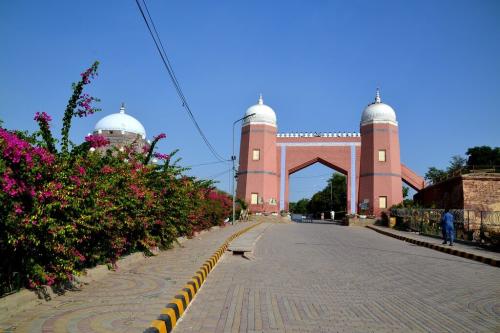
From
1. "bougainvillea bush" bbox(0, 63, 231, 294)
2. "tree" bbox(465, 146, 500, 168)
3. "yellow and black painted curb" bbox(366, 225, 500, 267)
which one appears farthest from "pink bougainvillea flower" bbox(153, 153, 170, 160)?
"tree" bbox(465, 146, 500, 168)

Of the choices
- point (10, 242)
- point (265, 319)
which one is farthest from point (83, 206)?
point (265, 319)

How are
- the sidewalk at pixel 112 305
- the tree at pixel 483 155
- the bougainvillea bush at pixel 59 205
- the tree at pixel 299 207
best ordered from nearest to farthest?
the sidewalk at pixel 112 305 → the bougainvillea bush at pixel 59 205 → the tree at pixel 483 155 → the tree at pixel 299 207

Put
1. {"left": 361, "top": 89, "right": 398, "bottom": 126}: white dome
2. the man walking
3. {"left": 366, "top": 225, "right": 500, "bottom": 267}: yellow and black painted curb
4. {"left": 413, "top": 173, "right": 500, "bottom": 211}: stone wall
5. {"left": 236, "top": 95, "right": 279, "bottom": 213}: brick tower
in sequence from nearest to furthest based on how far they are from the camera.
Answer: {"left": 366, "top": 225, "right": 500, "bottom": 267}: yellow and black painted curb → the man walking → {"left": 413, "top": 173, "right": 500, "bottom": 211}: stone wall → {"left": 361, "top": 89, "right": 398, "bottom": 126}: white dome → {"left": 236, "top": 95, "right": 279, "bottom": 213}: brick tower

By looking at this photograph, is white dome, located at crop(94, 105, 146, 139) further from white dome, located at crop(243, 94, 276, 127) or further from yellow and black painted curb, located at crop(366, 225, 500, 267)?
yellow and black painted curb, located at crop(366, 225, 500, 267)

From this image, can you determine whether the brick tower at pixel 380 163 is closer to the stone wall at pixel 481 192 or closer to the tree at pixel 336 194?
the stone wall at pixel 481 192

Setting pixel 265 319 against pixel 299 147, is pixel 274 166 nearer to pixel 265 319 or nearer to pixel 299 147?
pixel 299 147

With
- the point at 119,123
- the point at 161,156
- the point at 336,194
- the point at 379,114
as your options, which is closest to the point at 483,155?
the point at 379,114

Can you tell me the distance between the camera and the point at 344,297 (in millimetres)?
6574

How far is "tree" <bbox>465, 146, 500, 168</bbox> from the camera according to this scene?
51.0 m

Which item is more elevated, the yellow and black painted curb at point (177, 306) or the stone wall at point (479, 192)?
the stone wall at point (479, 192)

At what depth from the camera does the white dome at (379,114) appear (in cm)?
3953

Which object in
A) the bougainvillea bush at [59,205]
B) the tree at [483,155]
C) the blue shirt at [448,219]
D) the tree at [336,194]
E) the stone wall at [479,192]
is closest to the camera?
the bougainvillea bush at [59,205]

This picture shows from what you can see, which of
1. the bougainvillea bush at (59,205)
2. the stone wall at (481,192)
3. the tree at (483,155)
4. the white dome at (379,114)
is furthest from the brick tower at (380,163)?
the bougainvillea bush at (59,205)

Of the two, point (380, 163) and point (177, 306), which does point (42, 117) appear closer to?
point (177, 306)
